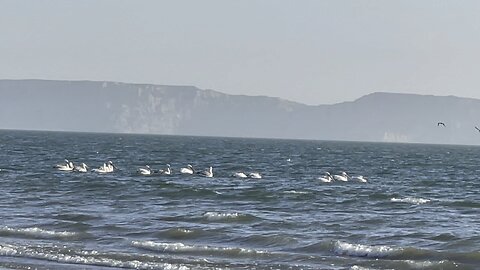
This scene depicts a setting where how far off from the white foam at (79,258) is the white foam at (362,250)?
460 cm

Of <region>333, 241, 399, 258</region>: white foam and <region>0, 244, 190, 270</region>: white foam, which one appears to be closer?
<region>0, 244, 190, 270</region>: white foam

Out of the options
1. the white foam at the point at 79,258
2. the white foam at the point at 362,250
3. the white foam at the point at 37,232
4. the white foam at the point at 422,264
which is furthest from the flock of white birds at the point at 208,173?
the white foam at the point at 79,258

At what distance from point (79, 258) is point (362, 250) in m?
6.84

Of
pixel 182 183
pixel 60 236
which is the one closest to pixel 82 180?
pixel 182 183

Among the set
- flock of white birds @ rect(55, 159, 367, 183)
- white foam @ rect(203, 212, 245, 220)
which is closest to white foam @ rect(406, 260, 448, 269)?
white foam @ rect(203, 212, 245, 220)

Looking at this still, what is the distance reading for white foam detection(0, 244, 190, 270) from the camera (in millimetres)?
21531

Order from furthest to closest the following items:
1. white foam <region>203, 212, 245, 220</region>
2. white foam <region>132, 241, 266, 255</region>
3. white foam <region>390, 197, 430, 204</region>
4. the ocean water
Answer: white foam <region>390, 197, 430, 204</region> < white foam <region>203, 212, 245, 220</region> < white foam <region>132, 241, 266, 255</region> < the ocean water

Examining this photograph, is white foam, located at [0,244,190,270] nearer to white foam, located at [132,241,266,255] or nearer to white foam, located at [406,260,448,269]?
white foam, located at [132,241,266,255]

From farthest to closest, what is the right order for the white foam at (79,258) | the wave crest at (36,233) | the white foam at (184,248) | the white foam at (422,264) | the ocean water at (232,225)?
the wave crest at (36,233) < the white foam at (184,248) < the ocean water at (232,225) < the white foam at (422,264) < the white foam at (79,258)

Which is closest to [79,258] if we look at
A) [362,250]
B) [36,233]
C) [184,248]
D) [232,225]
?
[184,248]

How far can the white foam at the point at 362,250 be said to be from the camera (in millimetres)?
23609

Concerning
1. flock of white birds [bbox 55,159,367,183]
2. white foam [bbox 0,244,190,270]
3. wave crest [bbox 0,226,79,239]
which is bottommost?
white foam [bbox 0,244,190,270]

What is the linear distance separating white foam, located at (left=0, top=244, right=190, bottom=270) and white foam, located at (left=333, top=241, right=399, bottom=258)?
4.60 meters

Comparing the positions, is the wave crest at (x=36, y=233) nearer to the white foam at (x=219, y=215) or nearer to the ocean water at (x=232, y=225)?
the ocean water at (x=232, y=225)
